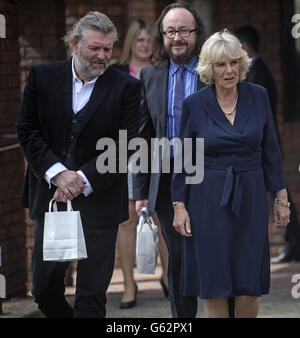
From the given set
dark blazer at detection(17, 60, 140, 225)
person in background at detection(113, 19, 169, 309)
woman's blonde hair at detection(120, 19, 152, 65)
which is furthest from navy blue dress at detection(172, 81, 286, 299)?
woman's blonde hair at detection(120, 19, 152, 65)

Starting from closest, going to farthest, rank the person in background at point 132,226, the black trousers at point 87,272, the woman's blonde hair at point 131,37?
the black trousers at point 87,272 < the person in background at point 132,226 < the woman's blonde hair at point 131,37

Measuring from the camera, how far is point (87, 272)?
17.6 ft

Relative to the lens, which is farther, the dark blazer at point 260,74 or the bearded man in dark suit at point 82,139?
the dark blazer at point 260,74

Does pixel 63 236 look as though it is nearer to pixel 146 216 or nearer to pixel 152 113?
pixel 146 216

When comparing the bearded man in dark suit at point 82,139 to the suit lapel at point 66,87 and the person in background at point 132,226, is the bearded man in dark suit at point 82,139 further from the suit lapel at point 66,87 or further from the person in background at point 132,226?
the person in background at point 132,226

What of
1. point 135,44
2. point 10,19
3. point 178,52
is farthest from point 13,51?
point 178,52

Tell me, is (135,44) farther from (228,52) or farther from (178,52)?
(228,52)

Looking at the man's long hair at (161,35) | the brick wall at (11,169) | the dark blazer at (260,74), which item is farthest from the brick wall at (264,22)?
the man's long hair at (161,35)

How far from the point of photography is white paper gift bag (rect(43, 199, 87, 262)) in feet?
16.8

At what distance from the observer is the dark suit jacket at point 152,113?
5926mm

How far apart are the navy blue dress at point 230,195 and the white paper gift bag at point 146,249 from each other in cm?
52
